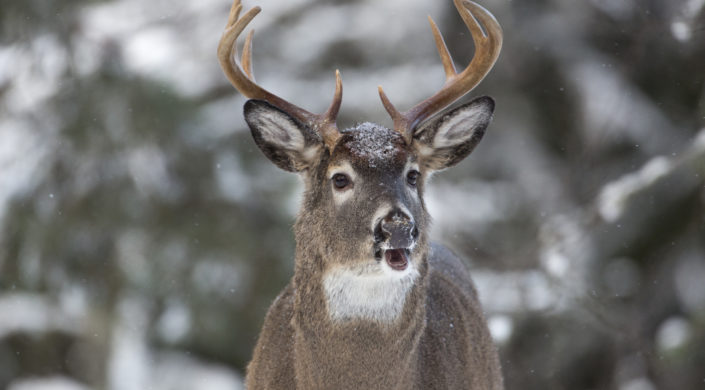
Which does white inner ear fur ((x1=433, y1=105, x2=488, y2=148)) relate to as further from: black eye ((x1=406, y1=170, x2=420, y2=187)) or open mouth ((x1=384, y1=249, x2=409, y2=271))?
open mouth ((x1=384, y1=249, x2=409, y2=271))

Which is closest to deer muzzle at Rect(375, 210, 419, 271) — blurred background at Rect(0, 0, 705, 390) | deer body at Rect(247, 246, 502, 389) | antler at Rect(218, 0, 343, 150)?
deer body at Rect(247, 246, 502, 389)

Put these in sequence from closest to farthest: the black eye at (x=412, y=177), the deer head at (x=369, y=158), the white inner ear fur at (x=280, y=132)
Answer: the deer head at (x=369, y=158) < the black eye at (x=412, y=177) < the white inner ear fur at (x=280, y=132)

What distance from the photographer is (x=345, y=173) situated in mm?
3736

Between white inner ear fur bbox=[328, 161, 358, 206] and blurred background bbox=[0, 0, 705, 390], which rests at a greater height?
white inner ear fur bbox=[328, 161, 358, 206]

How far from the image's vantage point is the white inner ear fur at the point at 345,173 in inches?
145

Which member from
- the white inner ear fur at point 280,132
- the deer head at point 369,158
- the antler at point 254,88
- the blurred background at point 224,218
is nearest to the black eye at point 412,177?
the deer head at point 369,158

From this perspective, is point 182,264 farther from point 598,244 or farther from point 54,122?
point 598,244

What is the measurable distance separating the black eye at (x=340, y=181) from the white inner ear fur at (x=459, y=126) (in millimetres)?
536

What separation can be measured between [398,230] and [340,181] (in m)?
0.44

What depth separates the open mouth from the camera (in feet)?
11.4

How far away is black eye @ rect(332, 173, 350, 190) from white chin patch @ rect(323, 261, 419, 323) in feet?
1.11

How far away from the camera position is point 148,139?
7.83 metres

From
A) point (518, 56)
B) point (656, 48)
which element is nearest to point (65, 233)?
point (518, 56)

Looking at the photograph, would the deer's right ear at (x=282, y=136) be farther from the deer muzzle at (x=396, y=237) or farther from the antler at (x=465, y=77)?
the deer muzzle at (x=396, y=237)
